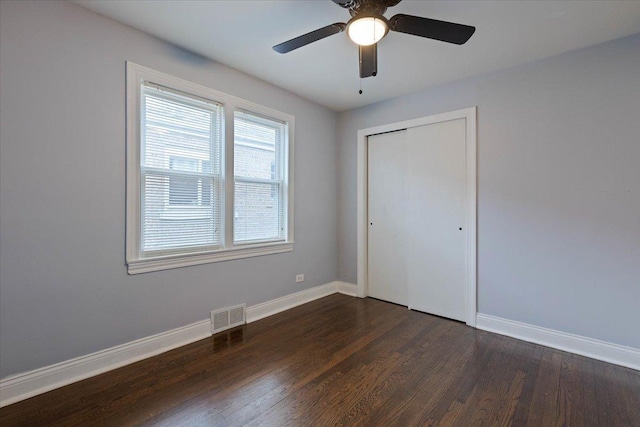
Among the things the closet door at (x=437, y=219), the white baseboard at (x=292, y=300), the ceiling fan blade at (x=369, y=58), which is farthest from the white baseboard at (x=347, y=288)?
the ceiling fan blade at (x=369, y=58)

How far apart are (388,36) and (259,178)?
190 cm

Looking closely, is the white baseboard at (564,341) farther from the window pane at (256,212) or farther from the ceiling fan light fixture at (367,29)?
the ceiling fan light fixture at (367,29)

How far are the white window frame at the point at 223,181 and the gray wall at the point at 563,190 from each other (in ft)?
7.03

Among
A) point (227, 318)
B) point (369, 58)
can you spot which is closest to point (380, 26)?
point (369, 58)

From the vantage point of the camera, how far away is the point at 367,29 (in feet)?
A: 5.68

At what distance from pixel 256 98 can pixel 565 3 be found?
270 centimetres

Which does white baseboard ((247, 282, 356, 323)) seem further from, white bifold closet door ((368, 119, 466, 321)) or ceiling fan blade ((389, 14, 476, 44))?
ceiling fan blade ((389, 14, 476, 44))

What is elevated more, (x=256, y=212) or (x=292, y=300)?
(x=256, y=212)

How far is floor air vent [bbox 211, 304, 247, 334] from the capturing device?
2.83 meters

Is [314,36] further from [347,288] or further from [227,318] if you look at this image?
[347,288]

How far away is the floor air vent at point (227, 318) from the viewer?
2.83m

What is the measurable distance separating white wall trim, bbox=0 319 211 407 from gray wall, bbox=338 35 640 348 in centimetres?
299

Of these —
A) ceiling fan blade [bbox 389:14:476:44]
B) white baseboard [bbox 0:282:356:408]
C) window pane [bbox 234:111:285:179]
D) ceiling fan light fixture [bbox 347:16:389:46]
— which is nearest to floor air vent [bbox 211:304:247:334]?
white baseboard [bbox 0:282:356:408]

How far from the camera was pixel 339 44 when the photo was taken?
248 centimetres
